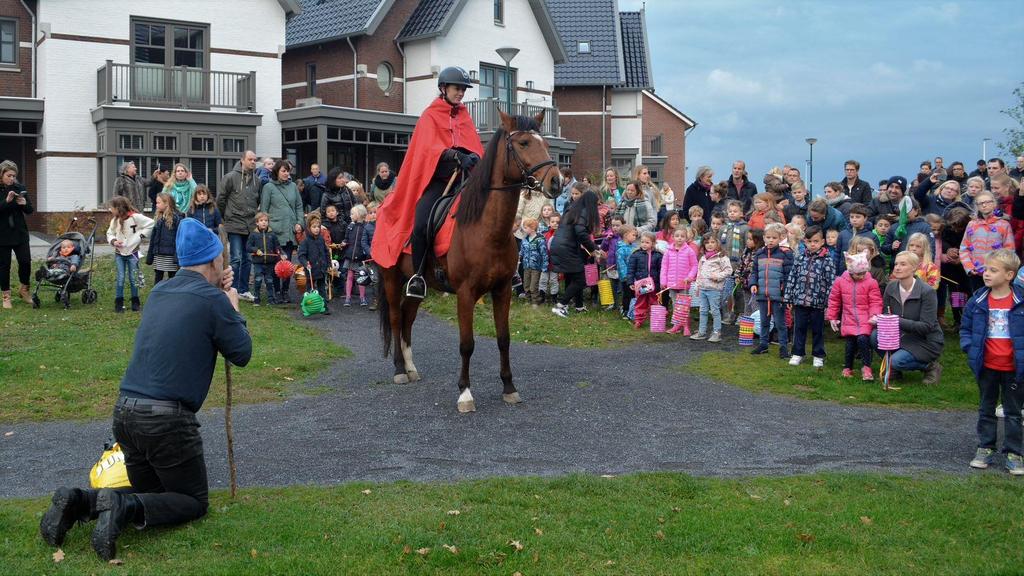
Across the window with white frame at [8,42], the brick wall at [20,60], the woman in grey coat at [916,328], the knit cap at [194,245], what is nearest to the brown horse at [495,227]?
the knit cap at [194,245]

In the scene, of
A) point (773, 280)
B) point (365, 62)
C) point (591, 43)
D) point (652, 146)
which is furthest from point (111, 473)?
point (652, 146)

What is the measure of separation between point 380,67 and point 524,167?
26496mm

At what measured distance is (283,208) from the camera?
17359mm

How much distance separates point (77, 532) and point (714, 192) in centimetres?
1277

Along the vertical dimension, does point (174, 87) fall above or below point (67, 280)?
above

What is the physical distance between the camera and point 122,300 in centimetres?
1582

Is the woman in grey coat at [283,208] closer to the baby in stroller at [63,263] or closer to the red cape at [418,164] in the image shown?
the baby in stroller at [63,263]

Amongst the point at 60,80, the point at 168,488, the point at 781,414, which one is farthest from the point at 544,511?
the point at 60,80

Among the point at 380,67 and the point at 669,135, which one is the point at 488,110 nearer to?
the point at 380,67

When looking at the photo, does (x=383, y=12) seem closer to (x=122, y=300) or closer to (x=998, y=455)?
(x=122, y=300)

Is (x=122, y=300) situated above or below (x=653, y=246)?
below

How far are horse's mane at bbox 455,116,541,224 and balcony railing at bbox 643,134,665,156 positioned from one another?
3851 centimetres

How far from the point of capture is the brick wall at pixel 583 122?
4391cm

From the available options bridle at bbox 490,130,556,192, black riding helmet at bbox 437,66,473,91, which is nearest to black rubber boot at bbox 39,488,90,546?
bridle at bbox 490,130,556,192
